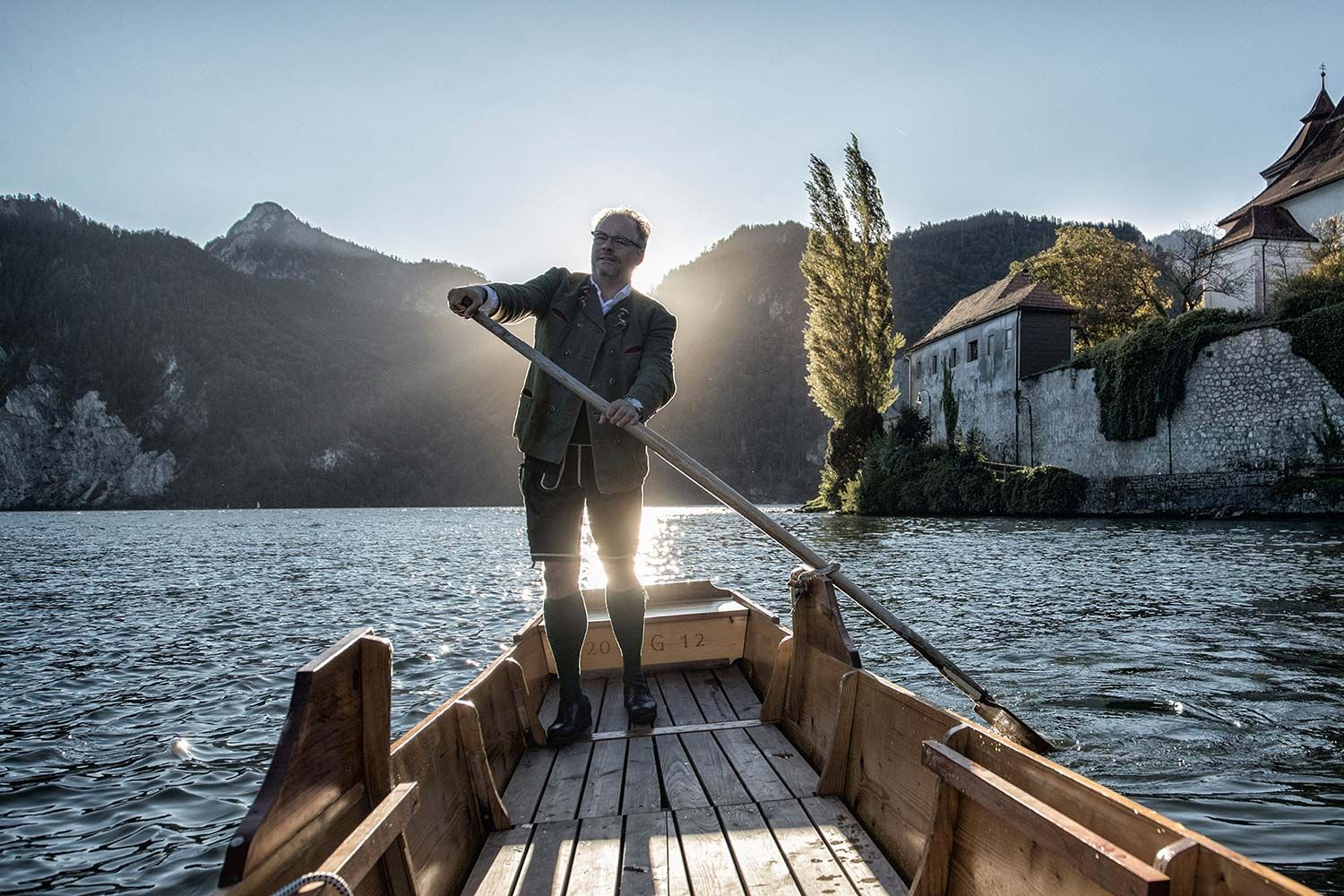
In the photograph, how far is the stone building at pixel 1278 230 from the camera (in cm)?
3247

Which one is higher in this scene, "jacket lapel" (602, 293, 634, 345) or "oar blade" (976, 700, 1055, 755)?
"jacket lapel" (602, 293, 634, 345)

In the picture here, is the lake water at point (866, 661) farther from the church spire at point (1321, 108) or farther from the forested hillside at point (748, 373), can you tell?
the forested hillside at point (748, 373)

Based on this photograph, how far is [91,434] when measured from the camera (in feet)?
312

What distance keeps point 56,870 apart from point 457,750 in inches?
117

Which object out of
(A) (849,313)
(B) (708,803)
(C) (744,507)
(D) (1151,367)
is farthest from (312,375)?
(B) (708,803)

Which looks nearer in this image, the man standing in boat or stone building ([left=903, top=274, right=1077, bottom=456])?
the man standing in boat

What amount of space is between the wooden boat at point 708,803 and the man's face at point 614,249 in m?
1.70

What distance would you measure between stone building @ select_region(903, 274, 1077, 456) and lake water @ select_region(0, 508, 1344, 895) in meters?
18.2

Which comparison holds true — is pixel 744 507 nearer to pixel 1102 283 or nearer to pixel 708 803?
pixel 708 803

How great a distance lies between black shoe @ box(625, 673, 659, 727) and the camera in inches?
152

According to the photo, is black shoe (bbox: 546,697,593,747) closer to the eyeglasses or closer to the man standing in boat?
the man standing in boat

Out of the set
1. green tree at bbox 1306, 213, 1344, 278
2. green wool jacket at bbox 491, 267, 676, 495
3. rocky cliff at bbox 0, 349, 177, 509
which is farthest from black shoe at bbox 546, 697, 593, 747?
rocky cliff at bbox 0, 349, 177, 509

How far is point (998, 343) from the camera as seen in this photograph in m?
37.6

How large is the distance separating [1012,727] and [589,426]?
2373mm
